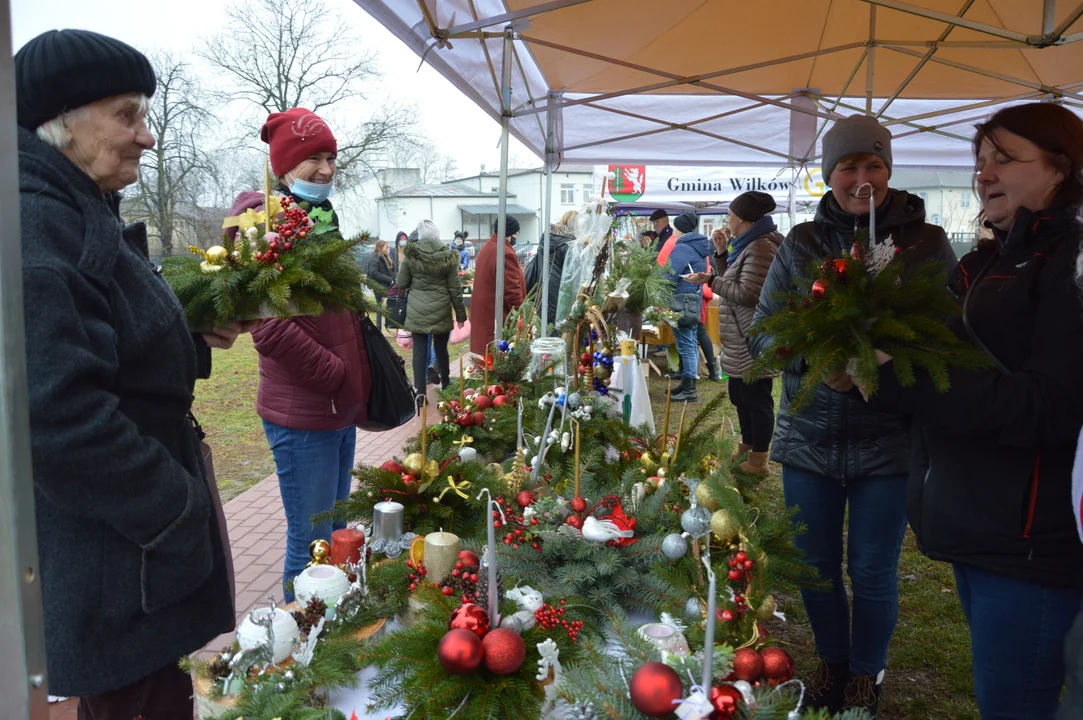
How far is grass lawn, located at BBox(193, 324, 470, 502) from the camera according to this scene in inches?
239

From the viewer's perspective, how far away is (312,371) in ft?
8.16

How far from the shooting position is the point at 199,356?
1.94 m

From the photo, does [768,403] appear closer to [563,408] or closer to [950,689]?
[950,689]

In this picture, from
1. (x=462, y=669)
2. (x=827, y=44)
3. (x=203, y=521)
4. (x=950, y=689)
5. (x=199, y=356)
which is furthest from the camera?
(x=827, y=44)

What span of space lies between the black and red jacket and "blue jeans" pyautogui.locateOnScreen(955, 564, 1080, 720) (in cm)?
5

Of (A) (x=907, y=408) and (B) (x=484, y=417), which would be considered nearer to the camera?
(A) (x=907, y=408)

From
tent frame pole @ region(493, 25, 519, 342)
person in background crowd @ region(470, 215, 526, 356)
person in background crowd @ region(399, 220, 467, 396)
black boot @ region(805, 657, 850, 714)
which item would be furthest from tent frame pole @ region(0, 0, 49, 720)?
person in background crowd @ region(399, 220, 467, 396)

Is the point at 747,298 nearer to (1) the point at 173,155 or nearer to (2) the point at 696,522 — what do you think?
(2) the point at 696,522

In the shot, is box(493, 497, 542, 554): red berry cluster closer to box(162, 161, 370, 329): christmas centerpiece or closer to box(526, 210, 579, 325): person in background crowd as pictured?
box(162, 161, 370, 329): christmas centerpiece

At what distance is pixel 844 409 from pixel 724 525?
81 centimetres

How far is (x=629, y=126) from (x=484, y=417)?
12.8ft

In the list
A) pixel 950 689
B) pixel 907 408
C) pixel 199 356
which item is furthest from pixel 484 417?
pixel 950 689

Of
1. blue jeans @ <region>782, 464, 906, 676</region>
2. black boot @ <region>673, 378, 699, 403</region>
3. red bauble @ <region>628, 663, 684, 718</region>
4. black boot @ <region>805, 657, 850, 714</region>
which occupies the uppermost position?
red bauble @ <region>628, 663, 684, 718</region>

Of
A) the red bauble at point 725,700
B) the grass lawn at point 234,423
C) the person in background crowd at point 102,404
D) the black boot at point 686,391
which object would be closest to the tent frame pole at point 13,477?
the person in background crowd at point 102,404
